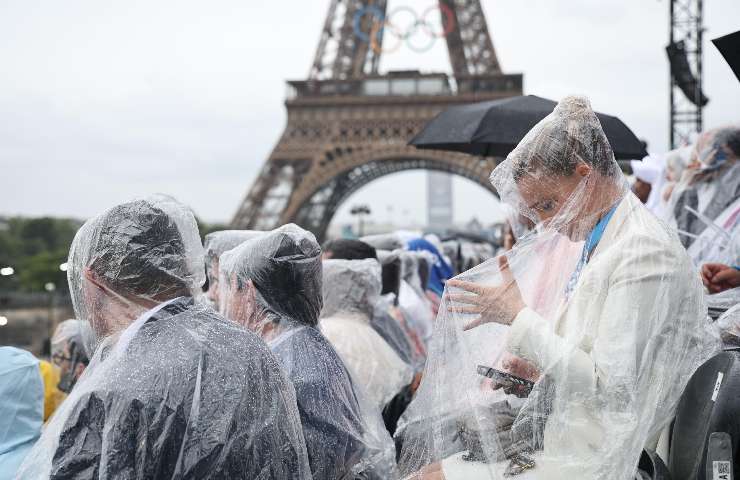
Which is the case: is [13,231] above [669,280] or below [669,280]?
below

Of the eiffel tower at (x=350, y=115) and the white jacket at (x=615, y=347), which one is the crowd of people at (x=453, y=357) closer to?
the white jacket at (x=615, y=347)

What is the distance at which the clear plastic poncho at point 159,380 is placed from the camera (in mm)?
1783

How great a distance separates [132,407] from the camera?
178 centimetres

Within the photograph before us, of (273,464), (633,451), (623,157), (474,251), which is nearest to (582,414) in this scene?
(633,451)

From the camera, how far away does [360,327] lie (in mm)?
4000

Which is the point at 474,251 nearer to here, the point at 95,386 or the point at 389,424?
the point at 389,424

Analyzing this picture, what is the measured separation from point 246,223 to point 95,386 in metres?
25.7

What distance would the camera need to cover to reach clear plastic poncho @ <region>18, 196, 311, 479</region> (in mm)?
1783

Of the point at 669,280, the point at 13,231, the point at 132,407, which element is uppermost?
the point at 669,280

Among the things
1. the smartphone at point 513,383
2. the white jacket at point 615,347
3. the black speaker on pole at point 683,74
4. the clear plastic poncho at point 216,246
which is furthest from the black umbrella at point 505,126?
the black speaker on pole at point 683,74

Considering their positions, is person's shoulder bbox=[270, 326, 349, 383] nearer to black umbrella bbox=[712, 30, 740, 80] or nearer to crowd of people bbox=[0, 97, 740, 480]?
crowd of people bbox=[0, 97, 740, 480]

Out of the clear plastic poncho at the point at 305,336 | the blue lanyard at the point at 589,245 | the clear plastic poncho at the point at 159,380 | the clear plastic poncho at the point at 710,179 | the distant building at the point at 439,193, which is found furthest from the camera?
the distant building at the point at 439,193

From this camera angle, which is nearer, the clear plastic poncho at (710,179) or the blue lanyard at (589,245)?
the blue lanyard at (589,245)

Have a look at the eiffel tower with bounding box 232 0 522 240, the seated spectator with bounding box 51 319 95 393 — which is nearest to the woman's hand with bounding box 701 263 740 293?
the seated spectator with bounding box 51 319 95 393
